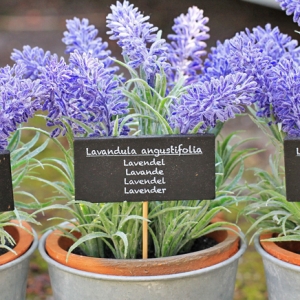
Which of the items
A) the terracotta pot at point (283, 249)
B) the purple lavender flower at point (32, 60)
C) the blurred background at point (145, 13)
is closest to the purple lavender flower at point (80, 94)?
the purple lavender flower at point (32, 60)

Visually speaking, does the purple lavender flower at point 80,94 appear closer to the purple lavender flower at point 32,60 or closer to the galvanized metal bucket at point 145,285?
the purple lavender flower at point 32,60

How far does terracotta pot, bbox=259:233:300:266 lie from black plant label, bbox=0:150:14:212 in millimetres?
499

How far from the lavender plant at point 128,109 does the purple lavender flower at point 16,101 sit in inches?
0.8

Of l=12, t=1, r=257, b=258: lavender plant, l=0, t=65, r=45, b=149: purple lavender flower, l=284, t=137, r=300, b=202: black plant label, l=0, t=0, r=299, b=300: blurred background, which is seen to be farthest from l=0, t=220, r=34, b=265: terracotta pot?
l=0, t=0, r=299, b=300: blurred background

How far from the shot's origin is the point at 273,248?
95 cm

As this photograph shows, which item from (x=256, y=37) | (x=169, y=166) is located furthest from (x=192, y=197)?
(x=256, y=37)

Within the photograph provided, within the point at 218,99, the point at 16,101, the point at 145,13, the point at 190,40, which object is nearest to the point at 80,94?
the point at 16,101

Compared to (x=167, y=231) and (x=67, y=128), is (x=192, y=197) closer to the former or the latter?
(x=167, y=231)

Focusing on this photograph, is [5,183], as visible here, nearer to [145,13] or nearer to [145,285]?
[145,285]

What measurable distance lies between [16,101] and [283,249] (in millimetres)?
572

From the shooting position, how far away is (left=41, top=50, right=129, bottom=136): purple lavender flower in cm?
86

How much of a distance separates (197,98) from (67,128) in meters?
0.25

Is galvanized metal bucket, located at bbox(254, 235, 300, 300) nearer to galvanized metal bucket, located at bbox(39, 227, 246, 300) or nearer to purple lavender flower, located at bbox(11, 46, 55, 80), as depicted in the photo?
galvanized metal bucket, located at bbox(39, 227, 246, 300)

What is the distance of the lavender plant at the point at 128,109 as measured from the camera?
2.81 ft
